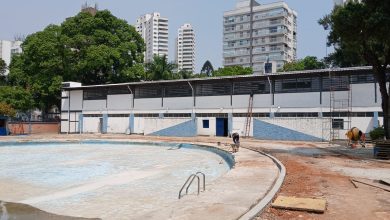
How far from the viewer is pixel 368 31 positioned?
59.6 feet

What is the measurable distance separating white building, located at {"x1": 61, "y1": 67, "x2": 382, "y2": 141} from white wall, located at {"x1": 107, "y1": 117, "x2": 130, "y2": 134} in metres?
0.11

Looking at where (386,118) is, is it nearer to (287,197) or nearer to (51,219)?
(287,197)

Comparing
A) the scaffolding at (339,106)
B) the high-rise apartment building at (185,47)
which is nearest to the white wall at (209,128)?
the scaffolding at (339,106)

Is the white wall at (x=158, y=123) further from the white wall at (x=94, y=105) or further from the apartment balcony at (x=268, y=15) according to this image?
the apartment balcony at (x=268, y=15)

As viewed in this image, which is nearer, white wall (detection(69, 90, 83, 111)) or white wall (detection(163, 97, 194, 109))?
white wall (detection(163, 97, 194, 109))

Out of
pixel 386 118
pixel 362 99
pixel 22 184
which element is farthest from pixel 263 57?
pixel 22 184

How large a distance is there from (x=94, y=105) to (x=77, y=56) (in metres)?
7.76

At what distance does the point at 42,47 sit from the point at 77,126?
1076 centimetres

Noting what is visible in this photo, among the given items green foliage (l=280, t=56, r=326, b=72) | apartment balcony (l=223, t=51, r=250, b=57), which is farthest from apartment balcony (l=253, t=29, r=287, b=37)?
green foliage (l=280, t=56, r=326, b=72)

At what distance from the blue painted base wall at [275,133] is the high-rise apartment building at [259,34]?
186ft

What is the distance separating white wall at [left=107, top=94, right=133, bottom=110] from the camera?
42.2 metres

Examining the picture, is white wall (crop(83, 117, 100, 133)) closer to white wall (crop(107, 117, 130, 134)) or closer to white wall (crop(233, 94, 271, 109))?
white wall (crop(107, 117, 130, 134))

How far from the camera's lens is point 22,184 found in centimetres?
1370

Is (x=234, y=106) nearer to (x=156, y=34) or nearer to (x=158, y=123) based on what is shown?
(x=158, y=123)
